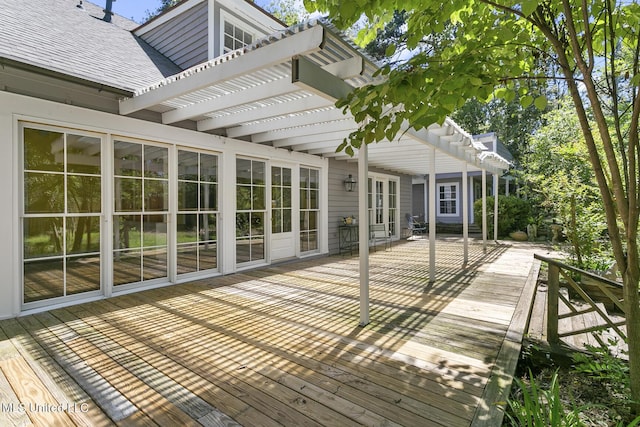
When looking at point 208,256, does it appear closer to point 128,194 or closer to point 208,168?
point 208,168

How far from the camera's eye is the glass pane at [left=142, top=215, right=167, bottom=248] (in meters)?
4.73

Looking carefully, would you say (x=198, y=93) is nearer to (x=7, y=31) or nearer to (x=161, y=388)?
(x=7, y=31)

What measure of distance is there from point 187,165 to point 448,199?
12.1 meters

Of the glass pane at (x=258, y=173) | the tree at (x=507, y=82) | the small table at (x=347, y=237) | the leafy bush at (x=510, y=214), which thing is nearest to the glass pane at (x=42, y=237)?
the glass pane at (x=258, y=173)

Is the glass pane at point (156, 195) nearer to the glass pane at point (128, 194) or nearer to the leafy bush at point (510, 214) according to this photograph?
the glass pane at point (128, 194)

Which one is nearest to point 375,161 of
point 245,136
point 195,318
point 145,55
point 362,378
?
point 245,136

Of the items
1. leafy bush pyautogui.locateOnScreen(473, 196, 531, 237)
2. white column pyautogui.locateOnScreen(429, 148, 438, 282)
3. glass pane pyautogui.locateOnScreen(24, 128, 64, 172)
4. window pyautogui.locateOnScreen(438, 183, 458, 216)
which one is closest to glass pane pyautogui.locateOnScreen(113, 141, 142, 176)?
glass pane pyautogui.locateOnScreen(24, 128, 64, 172)

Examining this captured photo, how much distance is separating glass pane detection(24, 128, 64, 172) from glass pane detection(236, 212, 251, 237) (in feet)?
8.87

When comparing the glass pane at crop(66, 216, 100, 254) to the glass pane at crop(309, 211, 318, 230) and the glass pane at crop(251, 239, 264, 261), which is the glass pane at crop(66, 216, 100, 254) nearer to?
the glass pane at crop(251, 239, 264, 261)

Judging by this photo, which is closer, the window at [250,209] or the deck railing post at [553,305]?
the deck railing post at [553,305]

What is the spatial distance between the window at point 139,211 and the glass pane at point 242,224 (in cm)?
132

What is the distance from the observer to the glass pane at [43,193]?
3.66 m

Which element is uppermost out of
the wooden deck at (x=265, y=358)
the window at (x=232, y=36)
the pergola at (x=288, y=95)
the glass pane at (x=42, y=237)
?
the window at (x=232, y=36)

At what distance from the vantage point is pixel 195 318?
11.8 ft
